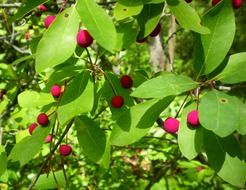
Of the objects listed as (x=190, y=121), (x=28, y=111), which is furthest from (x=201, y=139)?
(x=28, y=111)

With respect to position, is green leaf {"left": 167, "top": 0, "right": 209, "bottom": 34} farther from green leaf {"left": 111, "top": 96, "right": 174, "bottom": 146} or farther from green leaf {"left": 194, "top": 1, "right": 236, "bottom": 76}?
green leaf {"left": 111, "top": 96, "right": 174, "bottom": 146}

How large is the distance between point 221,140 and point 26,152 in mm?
641

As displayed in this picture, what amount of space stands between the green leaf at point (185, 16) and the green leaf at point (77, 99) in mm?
339

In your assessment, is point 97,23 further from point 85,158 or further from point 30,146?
point 85,158

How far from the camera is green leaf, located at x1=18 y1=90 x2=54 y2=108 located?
1529mm

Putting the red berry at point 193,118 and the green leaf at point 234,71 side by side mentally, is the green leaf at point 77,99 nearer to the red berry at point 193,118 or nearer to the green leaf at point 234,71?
the red berry at point 193,118

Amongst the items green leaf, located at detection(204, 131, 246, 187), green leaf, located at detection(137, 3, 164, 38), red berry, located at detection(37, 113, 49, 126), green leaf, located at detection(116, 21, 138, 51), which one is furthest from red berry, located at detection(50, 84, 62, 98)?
green leaf, located at detection(204, 131, 246, 187)

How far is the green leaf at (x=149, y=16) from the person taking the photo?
1.10 meters

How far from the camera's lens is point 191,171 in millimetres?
2764

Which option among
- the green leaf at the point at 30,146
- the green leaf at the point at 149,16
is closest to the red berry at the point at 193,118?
the green leaf at the point at 149,16

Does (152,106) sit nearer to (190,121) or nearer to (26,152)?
(190,121)

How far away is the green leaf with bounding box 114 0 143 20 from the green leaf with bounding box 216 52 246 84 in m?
0.35

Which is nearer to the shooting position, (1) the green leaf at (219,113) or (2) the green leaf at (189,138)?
(1) the green leaf at (219,113)

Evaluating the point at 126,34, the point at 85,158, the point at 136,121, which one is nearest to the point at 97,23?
the point at 126,34
